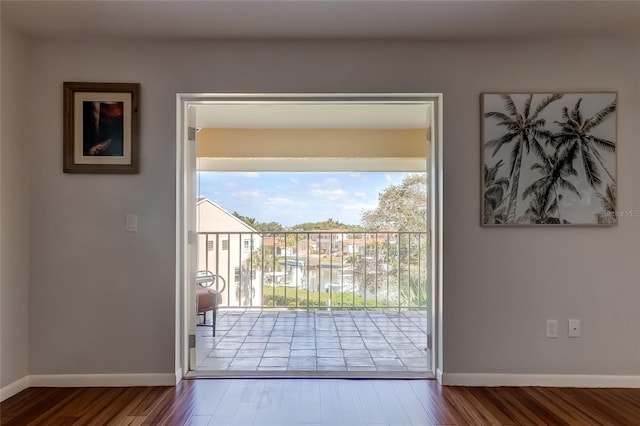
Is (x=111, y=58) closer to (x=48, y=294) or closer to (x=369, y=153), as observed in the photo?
(x=48, y=294)

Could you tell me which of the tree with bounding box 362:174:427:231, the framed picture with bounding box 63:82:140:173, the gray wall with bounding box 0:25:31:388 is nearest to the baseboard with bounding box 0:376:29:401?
the gray wall with bounding box 0:25:31:388

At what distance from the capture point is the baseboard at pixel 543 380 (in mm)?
2357

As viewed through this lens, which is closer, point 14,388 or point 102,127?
point 14,388

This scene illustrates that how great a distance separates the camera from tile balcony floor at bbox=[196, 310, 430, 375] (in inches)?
106

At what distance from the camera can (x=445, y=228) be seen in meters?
2.39

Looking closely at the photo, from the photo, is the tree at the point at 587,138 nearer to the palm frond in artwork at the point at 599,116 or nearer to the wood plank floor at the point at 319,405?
the palm frond in artwork at the point at 599,116

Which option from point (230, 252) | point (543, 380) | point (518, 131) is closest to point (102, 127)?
point (230, 252)

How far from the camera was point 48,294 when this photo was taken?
7.73 ft

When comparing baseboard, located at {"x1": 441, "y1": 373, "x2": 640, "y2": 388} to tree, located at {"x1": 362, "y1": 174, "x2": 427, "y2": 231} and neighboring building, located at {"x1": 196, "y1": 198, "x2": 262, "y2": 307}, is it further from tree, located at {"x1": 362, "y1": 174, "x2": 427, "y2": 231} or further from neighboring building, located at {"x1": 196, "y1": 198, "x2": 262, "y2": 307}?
neighboring building, located at {"x1": 196, "y1": 198, "x2": 262, "y2": 307}

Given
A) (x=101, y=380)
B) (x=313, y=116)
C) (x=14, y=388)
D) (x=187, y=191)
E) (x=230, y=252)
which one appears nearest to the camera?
(x=14, y=388)

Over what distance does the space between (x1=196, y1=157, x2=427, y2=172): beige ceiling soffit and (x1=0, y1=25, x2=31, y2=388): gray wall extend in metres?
2.28

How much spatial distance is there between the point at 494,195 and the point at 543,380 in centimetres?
125

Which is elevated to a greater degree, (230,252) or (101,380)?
(230,252)

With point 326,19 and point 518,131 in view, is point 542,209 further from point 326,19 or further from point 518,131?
point 326,19
